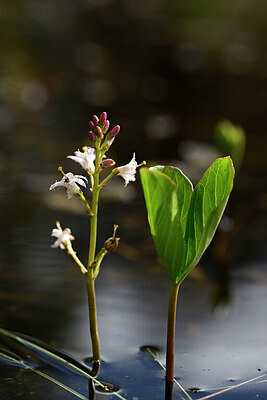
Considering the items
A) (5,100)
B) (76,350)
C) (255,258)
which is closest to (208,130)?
(5,100)

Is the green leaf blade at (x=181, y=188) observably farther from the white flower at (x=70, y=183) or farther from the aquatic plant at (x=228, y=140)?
the aquatic plant at (x=228, y=140)

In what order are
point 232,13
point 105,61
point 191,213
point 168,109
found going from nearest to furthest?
1. point 191,213
2. point 168,109
3. point 105,61
4. point 232,13

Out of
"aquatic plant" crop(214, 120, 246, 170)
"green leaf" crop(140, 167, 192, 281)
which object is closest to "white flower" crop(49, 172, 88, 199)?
"green leaf" crop(140, 167, 192, 281)

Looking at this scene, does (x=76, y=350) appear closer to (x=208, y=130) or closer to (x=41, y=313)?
(x=41, y=313)

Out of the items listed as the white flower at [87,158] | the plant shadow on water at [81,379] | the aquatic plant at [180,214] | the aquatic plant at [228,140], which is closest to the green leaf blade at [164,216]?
the aquatic plant at [180,214]

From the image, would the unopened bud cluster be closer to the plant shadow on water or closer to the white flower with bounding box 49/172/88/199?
the white flower with bounding box 49/172/88/199
